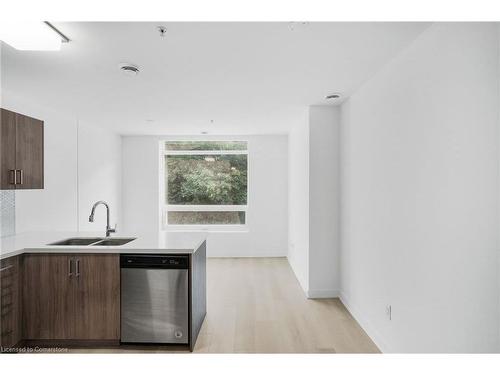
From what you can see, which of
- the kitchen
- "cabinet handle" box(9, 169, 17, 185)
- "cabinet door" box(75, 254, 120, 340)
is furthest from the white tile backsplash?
"cabinet door" box(75, 254, 120, 340)

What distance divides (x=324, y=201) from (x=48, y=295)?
3014 millimetres

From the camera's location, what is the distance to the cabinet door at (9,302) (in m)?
2.31

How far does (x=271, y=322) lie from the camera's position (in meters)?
3.13

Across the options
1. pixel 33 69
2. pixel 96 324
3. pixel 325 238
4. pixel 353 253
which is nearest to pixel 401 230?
pixel 353 253

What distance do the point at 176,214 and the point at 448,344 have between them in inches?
206

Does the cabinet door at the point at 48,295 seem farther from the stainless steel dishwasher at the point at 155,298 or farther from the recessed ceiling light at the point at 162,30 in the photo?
the recessed ceiling light at the point at 162,30

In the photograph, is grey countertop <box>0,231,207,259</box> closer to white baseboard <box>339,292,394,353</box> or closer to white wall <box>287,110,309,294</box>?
white wall <box>287,110,309,294</box>

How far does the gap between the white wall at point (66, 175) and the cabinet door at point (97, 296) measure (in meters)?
1.41

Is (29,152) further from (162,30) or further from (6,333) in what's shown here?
(162,30)

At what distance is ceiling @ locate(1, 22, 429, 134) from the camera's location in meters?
1.87

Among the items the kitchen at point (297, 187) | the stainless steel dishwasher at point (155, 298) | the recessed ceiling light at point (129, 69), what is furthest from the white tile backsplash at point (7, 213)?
the recessed ceiling light at point (129, 69)

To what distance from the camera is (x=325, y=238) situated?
3855mm

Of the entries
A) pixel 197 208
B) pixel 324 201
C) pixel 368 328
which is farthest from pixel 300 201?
pixel 197 208

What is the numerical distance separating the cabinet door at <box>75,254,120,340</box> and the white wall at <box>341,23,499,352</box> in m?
2.23
